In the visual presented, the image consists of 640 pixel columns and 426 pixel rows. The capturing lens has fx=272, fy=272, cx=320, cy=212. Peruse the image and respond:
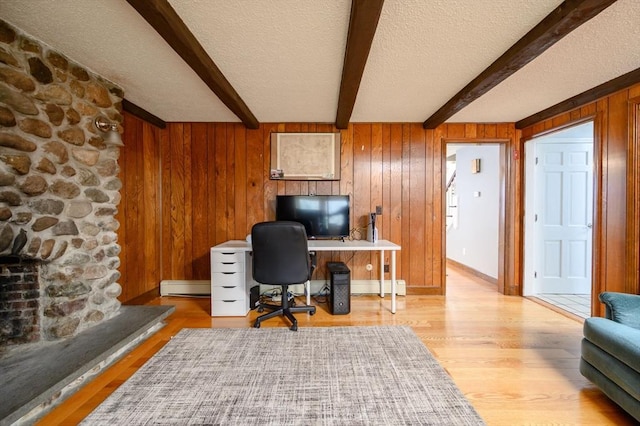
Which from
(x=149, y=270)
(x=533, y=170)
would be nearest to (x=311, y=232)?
(x=149, y=270)

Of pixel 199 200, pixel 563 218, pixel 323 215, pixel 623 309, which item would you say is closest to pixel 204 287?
pixel 199 200

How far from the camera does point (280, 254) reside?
248 centimetres

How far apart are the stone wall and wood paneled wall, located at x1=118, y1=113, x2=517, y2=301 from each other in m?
1.10

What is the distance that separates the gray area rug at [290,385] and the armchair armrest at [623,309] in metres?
1.10

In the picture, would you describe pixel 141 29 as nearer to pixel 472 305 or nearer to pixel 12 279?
pixel 12 279

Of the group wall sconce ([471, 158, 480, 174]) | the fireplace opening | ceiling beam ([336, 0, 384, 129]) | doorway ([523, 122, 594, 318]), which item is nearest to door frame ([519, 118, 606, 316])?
doorway ([523, 122, 594, 318])

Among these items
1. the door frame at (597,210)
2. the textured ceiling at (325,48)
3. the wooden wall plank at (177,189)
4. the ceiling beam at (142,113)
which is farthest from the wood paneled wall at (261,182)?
the door frame at (597,210)

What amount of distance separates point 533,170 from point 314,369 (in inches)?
139

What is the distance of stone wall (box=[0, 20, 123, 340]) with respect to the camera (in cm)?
163

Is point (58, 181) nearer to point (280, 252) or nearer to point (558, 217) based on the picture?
point (280, 252)

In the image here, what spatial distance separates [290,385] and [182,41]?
2226mm

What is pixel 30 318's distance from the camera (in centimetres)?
179

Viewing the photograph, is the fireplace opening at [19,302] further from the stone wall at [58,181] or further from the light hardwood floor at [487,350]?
the light hardwood floor at [487,350]

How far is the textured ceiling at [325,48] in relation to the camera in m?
1.50
